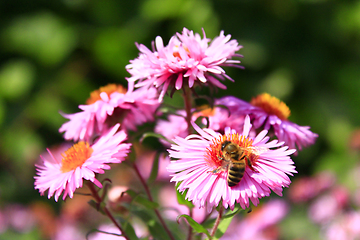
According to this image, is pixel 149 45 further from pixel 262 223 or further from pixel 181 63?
pixel 181 63

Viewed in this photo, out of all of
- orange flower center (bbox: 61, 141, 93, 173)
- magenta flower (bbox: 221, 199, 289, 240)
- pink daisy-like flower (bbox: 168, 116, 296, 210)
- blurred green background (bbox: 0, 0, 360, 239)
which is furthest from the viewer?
blurred green background (bbox: 0, 0, 360, 239)

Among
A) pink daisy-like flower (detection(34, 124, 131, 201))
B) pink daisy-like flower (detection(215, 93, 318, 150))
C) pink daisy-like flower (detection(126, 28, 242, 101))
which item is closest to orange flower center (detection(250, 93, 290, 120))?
pink daisy-like flower (detection(215, 93, 318, 150))

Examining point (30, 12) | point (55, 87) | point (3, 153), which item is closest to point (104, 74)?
point (55, 87)

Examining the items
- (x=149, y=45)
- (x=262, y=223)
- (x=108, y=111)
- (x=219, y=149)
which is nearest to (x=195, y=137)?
(x=219, y=149)

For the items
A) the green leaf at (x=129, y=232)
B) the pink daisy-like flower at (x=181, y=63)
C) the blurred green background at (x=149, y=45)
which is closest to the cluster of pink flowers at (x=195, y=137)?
the pink daisy-like flower at (x=181, y=63)

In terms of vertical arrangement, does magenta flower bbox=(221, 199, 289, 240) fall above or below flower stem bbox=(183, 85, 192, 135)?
below

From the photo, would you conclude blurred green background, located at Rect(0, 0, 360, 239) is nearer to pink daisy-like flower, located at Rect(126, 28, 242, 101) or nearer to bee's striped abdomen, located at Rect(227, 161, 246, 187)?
pink daisy-like flower, located at Rect(126, 28, 242, 101)
